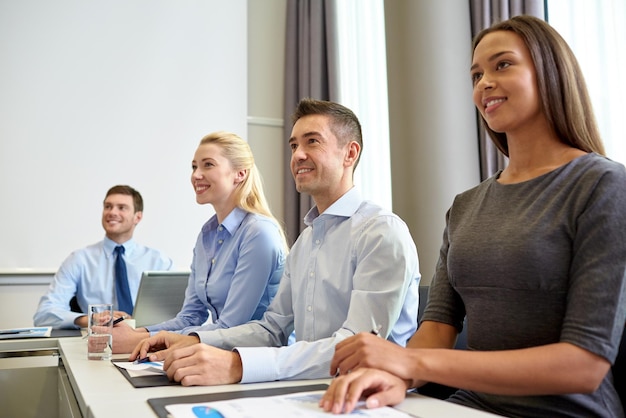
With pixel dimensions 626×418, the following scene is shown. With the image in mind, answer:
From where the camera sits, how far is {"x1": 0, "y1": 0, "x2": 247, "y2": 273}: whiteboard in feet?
12.1

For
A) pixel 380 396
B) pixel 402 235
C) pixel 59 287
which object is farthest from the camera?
pixel 59 287

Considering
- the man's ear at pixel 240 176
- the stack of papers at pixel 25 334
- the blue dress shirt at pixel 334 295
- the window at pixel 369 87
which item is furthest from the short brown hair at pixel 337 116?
the window at pixel 369 87

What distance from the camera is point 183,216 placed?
13.3ft

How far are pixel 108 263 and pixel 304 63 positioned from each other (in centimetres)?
Result: 198

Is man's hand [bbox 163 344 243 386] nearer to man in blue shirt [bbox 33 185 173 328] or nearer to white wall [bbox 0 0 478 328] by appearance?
white wall [bbox 0 0 478 328]

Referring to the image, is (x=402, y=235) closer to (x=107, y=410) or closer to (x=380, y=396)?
(x=380, y=396)

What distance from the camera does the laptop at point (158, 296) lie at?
2092 mm

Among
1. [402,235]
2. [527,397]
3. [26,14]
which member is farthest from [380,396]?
[26,14]

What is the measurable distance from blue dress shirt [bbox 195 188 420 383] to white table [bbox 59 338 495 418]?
0.19 feet

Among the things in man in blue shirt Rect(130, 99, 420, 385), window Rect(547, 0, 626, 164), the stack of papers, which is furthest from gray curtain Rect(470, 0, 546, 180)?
the stack of papers

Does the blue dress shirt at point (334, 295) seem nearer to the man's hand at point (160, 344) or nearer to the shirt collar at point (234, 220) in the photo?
the man's hand at point (160, 344)

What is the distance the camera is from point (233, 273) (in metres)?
2.09

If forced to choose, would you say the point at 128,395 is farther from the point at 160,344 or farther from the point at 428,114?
the point at 428,114

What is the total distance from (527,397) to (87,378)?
32.8 inches
